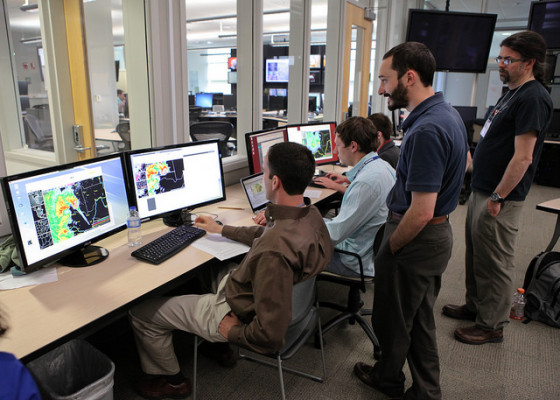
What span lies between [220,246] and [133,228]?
0.42 metres

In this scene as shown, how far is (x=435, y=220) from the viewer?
5.47 feet

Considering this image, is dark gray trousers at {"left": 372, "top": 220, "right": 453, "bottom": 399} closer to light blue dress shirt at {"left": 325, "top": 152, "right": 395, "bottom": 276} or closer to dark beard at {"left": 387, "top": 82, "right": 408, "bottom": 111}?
light blue dress shirt at {"left": 325, "top": 152, "right": 395, "bottom": 276}

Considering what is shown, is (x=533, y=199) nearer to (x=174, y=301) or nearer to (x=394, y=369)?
(x=394, y=369)

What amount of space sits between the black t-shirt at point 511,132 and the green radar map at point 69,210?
1.98m

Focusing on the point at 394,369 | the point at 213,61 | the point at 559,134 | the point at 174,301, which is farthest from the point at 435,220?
the point at 213,61

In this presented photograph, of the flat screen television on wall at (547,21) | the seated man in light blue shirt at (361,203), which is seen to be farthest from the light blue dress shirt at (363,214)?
the flat screen television on wall at (547,21)

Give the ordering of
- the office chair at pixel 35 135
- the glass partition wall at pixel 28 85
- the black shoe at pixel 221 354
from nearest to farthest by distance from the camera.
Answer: the black shoe at pixel 221 354 → the glass partition wall at pixel 28 85 → the office chair at pixel 35 135

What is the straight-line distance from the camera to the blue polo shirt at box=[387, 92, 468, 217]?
1.52m

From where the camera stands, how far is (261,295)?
54.5 inches

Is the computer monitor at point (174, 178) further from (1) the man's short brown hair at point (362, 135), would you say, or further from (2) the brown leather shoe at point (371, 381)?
(2) the brown leather shoe at point (371, 381)

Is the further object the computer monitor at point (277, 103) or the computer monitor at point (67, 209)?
the computer monitor at point (277, 103)

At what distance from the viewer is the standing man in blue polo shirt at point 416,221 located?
5.07ft

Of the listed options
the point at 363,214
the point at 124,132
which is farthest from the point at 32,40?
the point at 363,214

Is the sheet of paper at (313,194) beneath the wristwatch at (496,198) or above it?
beneath
